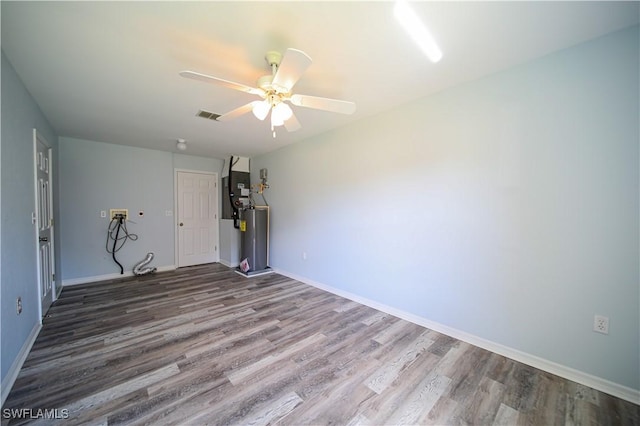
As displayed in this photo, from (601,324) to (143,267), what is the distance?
6005 mm

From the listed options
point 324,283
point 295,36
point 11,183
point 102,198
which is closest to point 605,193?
point 295,36

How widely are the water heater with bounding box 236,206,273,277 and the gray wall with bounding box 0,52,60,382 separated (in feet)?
8.71

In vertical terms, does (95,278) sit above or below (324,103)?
below

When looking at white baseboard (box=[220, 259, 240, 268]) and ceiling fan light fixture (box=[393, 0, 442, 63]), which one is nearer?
ceiling fan light fixture (box=[393, 0, 442, 63])

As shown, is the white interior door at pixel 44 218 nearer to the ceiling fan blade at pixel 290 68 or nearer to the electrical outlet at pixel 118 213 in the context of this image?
the electrical outlet at pixel 118 213

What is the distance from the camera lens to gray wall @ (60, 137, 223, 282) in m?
3.97

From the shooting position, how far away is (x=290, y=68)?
151cm

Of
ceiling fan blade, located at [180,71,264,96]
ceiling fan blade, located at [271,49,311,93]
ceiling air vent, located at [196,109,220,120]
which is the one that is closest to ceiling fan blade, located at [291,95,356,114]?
ceiling fan blade, located at [271,49,311,93]

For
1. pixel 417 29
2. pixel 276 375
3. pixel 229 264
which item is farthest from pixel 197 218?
pixel 417 29

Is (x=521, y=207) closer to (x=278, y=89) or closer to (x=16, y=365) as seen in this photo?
(x=278, y=89)

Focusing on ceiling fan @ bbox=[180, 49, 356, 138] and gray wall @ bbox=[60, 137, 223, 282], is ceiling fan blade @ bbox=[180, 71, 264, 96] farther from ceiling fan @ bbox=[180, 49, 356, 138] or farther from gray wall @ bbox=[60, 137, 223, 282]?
gray wall @ bbox=[60, 137, 223, 282]

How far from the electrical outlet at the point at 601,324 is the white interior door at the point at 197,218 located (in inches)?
231

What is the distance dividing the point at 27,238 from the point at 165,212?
9.01 feet

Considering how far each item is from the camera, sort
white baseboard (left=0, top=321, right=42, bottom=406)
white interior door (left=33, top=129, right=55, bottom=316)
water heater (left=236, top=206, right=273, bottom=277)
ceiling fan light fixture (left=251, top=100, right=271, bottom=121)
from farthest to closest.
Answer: water heater (left=236, top=206, right=273, bottom=277), white interior door (left=33, top=129, right=55, bottom=316), ceiling fan light fixture (left=251, top=100, right=271, bottom=121), white baseboard (left=0, top=321, right=42, bottom=406)
